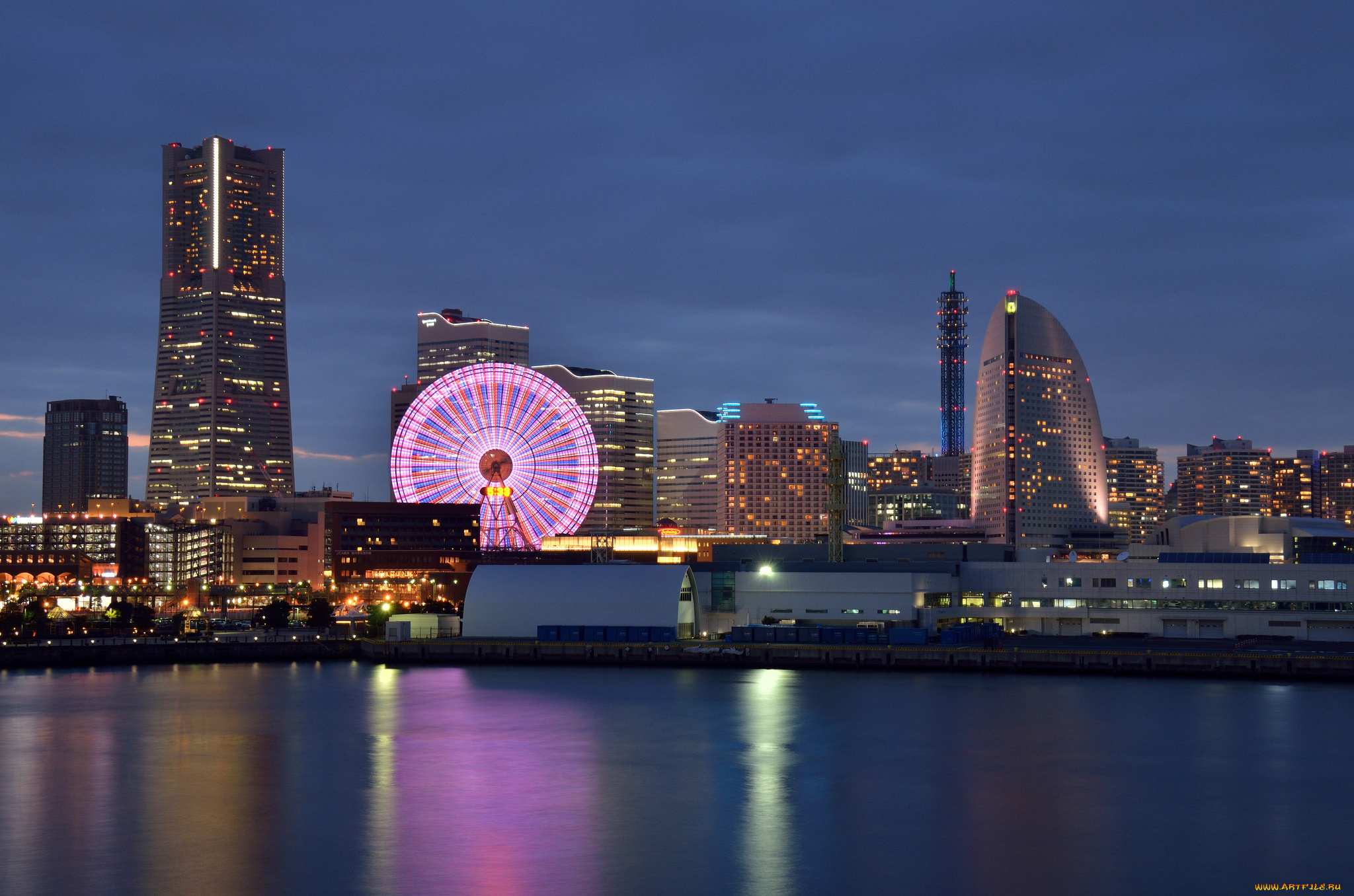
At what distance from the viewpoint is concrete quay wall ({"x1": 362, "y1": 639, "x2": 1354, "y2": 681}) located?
257 feet

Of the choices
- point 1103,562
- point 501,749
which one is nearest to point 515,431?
point 1103,562

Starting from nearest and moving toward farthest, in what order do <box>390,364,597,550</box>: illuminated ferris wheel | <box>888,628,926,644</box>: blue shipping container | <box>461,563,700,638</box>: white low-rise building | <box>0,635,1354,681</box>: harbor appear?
<box>0,635,1354,681</box>: harbor
<box>888,628,926,644</box>: blue shipping container
<box>461,563,700,638</box>: white low-rise building
<box>390,364,597,550</box>: illuminated ferris wheel

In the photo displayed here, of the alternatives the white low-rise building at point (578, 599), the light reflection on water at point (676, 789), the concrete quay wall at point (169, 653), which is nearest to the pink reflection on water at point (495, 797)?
the light reflection on water at point (676, 789)

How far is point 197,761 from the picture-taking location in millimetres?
51938

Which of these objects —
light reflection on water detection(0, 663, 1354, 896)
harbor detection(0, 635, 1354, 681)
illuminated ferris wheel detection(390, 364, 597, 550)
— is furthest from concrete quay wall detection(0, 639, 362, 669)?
illuminated ferris wheel detection(390, 364, 597, 550)

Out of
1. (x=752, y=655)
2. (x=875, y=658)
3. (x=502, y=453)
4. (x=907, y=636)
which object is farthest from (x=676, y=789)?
(x=502, y=453)

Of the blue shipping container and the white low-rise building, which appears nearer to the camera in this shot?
the blue shipping container

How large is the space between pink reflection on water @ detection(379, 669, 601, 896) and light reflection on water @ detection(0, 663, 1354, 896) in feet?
0.44

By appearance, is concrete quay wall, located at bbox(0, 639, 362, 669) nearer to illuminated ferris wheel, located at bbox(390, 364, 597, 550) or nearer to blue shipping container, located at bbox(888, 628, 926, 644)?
illuminated ferris wheel, located at bbox(390, 364, 597, 550)

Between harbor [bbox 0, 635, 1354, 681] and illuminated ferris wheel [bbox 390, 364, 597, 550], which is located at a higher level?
illuminated ferris wheel [bbox 390, 364, 597, 550]

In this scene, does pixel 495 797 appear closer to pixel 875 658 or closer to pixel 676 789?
pixel 676 789

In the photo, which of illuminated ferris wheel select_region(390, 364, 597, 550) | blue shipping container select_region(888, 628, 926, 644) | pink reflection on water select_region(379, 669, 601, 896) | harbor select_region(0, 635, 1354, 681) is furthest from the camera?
illuminated ferris wheel select_region(390, 364, 597, 550)

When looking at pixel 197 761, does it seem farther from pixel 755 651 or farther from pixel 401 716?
pixel 755 651

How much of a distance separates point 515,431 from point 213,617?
126ft
